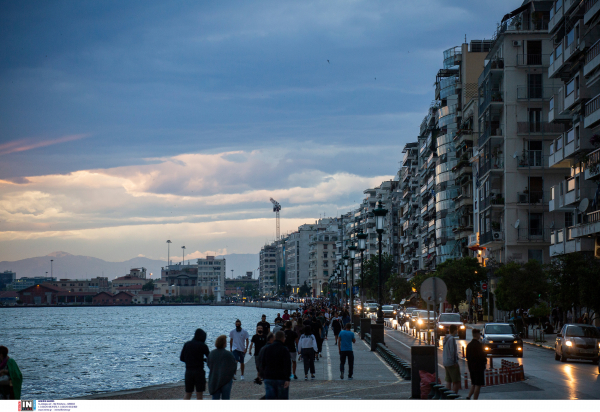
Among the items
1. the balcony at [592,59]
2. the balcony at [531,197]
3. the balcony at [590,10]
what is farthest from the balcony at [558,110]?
the balcony at [531,197]

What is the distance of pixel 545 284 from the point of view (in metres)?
47.4

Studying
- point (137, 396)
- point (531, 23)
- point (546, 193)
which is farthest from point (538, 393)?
point (531, 23)

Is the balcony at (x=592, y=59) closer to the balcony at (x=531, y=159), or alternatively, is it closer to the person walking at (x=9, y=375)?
the balcony at (x=531, y=159)

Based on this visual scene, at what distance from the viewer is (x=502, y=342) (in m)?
32.8

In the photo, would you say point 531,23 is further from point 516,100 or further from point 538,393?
point 538,393

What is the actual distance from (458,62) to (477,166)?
19.7 meters

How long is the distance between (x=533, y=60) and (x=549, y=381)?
47876 millimetres

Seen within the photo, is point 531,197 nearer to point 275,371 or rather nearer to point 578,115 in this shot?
point 578,115

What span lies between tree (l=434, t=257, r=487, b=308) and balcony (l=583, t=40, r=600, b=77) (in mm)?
25536

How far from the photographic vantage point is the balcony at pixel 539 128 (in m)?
64.2

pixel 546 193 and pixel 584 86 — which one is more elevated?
pixel 584 86

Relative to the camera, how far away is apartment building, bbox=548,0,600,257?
43219 mm

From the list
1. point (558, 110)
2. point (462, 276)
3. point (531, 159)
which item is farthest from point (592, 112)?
point (462, 276)

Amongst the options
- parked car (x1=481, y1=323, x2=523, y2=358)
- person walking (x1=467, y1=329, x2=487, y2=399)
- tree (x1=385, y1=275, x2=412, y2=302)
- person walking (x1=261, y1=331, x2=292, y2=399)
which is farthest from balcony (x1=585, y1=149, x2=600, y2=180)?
tree (x1=385, y1=275, x2=412, y2=302)
